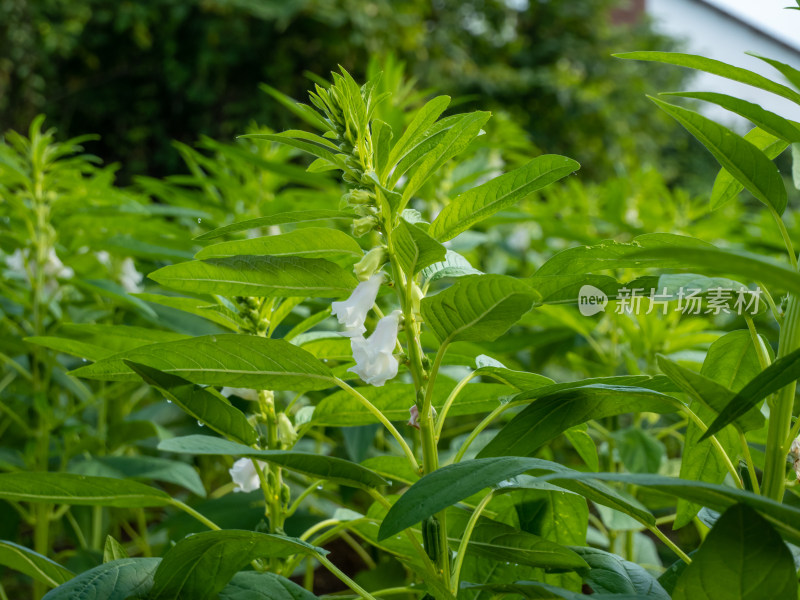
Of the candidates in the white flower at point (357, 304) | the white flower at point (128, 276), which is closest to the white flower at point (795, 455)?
the white flower at point (357, 304)

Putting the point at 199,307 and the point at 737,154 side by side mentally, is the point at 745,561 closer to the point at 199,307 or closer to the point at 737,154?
the point at 737,154

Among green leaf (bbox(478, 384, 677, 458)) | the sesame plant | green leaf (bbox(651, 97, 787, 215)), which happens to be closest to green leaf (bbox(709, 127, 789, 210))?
the sesame plant

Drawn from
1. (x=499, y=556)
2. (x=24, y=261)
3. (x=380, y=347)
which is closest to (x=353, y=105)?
(x=380, y=347)

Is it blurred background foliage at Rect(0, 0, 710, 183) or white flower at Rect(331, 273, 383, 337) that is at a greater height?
blurred background foliage at Rect(0, 0, 710, 183)

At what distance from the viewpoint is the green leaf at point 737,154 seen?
0.60 metres

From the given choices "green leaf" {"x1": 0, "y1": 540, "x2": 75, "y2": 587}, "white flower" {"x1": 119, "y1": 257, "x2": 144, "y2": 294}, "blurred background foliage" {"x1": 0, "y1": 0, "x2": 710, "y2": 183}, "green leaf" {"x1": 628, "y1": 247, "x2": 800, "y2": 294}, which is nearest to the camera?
"green leaf" {"x1": 628, "y1": 247, "x2": 800, "y2": 294}

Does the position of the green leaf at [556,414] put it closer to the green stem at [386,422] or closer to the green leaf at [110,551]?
the green stem at [386,422]

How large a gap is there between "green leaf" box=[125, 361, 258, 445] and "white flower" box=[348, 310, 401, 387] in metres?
0.13

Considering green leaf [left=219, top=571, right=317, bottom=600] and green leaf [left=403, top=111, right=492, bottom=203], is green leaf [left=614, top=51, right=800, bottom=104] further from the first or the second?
green leaf [left=219, top=571, right=317, bottom=600]

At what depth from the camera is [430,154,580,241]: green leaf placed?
65 centimetres

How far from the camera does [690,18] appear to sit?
1889 cm

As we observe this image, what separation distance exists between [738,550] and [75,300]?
54.6 inches

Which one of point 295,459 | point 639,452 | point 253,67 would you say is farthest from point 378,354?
point 253,67

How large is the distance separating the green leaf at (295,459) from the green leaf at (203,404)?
6 centimetres
